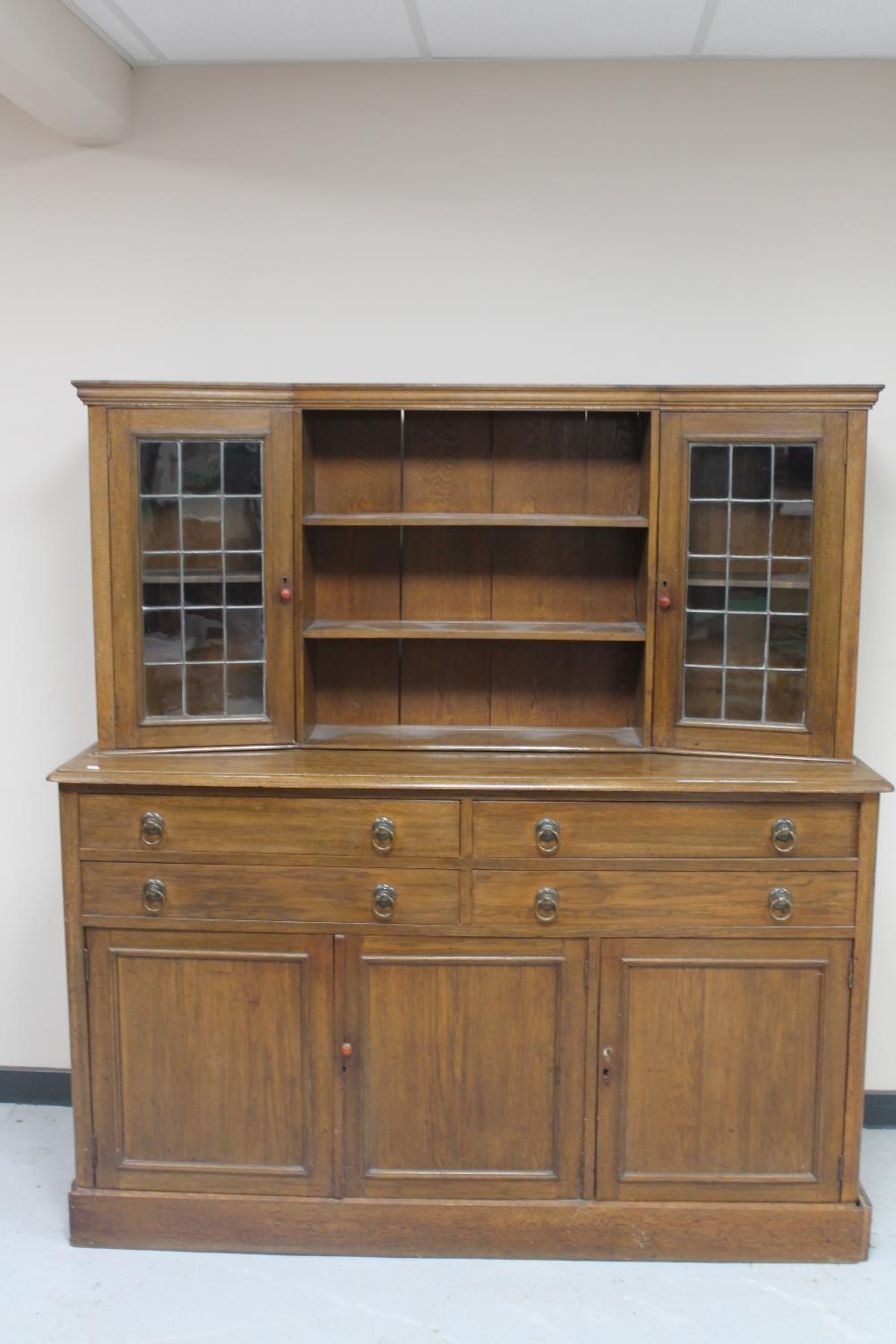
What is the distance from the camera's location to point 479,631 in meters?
2.87

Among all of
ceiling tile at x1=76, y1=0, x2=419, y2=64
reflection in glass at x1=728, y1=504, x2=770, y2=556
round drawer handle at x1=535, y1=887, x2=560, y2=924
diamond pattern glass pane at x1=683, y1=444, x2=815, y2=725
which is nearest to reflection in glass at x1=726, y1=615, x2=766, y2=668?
diamond pattern glass pane at x1=683, y1=444, x2=815, y2=725

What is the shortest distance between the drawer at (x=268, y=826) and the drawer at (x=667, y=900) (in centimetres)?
17

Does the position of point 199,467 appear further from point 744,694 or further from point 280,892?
point 744,694

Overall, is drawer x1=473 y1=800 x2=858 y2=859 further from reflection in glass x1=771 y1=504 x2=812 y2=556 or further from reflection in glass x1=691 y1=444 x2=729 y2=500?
reflection in glass x1=691 y1=444 x2=729 y2=500

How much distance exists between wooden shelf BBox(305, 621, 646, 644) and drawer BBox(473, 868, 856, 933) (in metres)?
0.56

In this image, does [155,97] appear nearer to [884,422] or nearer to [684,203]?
[684,203]

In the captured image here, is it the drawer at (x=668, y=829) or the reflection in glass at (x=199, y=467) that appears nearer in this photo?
the drawer at (x=668, y=829)

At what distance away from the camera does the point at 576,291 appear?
3.07 metres

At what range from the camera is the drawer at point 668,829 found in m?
2.63

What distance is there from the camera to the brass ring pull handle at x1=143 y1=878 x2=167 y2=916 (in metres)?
2.67

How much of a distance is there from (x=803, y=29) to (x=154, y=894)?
245 cm

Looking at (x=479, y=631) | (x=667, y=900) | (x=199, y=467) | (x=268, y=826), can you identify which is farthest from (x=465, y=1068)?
(x=199, y=467)

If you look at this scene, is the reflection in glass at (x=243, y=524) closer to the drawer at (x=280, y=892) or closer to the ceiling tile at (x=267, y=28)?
the drawer at (x=280, y=892)

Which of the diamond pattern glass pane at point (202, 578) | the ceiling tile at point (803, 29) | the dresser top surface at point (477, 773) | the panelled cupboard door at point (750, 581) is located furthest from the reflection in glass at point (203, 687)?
the ceiling tile at point (803, 29)
